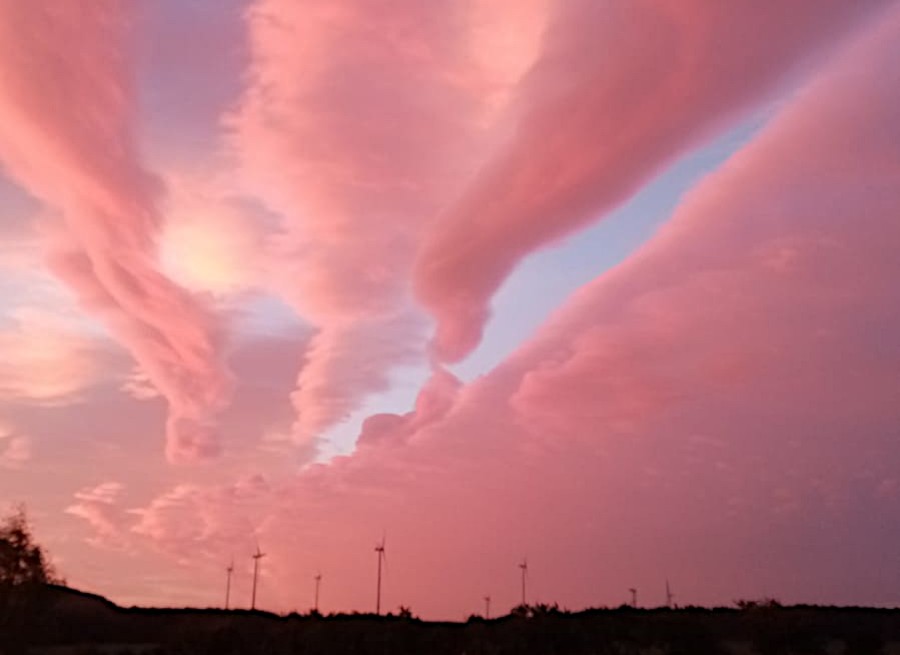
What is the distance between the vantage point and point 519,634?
3814 inches

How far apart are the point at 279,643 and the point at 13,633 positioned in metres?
26.2

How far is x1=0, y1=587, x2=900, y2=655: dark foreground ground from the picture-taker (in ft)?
310

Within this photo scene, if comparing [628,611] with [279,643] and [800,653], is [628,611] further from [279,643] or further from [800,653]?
[279,643]

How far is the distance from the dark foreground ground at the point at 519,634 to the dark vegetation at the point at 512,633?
94mm

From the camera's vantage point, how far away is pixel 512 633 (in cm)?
9725

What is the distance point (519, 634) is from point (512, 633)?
71cm

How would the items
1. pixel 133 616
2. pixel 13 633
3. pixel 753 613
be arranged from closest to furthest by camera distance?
1. pixel 13 633
2. pixel 753 613
3. pixel 133 616

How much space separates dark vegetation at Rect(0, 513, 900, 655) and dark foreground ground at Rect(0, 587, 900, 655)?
94mm

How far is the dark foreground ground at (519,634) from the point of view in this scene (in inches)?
3725

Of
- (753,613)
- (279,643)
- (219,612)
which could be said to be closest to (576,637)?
(753,613)

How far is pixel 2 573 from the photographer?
3120 inches

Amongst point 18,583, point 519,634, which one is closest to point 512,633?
point 519,634

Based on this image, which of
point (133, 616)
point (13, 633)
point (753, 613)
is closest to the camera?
point (13, 633)

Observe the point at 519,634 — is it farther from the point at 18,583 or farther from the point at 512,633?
the point at 18,583
